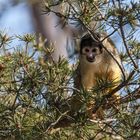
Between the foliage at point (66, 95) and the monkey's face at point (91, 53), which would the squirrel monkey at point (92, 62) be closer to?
the monkey's face at point (91, 53)

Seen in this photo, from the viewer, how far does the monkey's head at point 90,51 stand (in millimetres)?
2633

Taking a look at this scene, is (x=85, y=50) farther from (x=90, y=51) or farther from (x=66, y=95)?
(x=66, y=95)

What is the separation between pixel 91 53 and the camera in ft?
8.99

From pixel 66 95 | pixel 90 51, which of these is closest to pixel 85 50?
pixel 90 51

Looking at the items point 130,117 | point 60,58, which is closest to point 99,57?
point 60,58

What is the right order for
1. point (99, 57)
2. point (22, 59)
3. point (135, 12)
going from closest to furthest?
point (135, 12)
point (22, 59)
point (99, 57)

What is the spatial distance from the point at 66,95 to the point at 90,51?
1.15 metres

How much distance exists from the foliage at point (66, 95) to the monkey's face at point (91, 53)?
101 centimetres

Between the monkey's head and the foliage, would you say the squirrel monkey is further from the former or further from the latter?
the foliage

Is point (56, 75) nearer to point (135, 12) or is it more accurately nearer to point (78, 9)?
point (78, 9)

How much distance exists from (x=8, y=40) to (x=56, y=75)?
276 mm

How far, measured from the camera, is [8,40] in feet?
5.64

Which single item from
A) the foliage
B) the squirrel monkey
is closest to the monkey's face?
the squirrel monkey

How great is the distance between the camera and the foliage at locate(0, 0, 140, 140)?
4.86 feet
